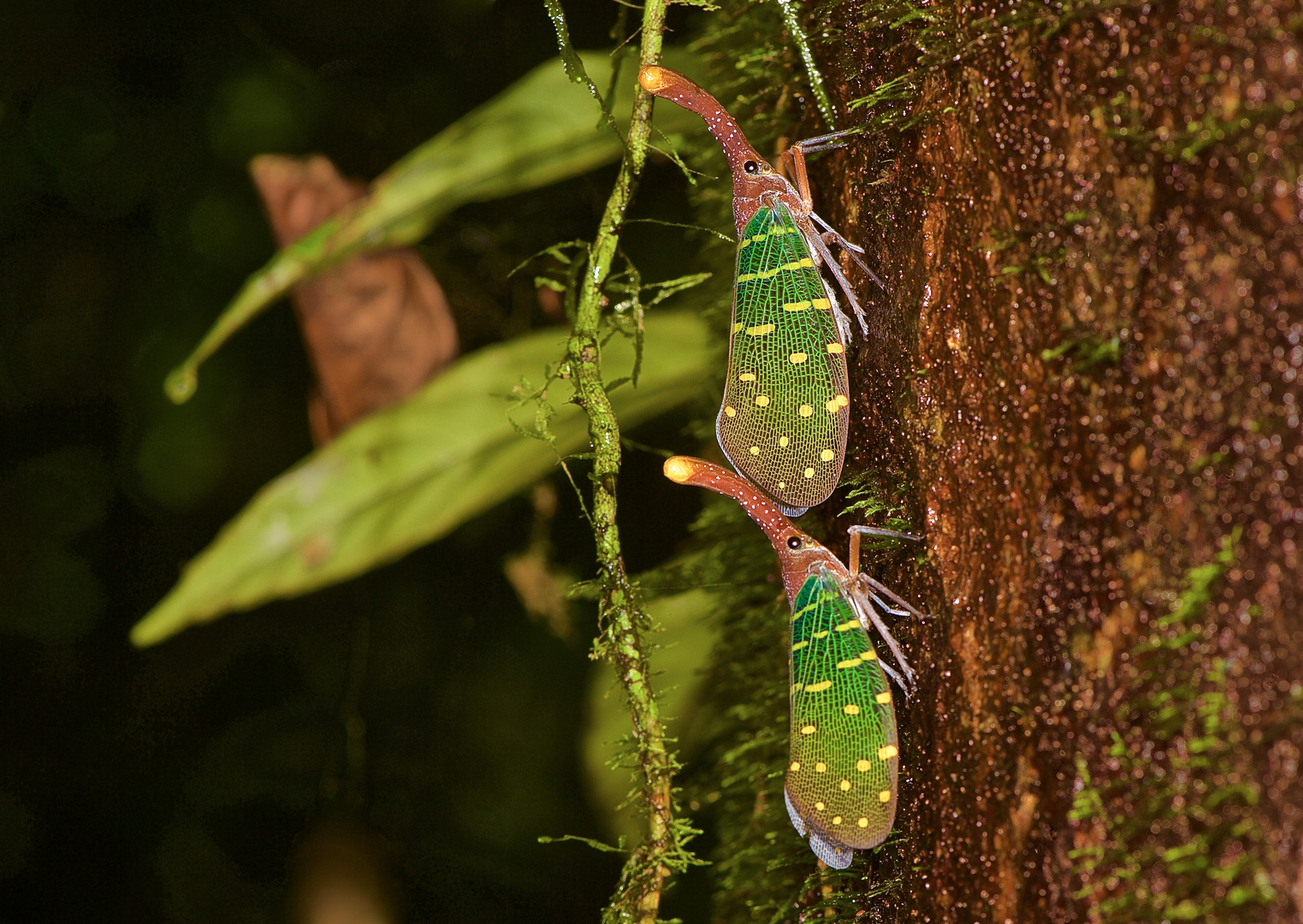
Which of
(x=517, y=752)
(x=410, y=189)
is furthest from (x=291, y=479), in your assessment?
(x=517, y=752)

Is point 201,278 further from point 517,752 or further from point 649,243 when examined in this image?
point 517,752

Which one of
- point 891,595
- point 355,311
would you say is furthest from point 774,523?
point 355,311

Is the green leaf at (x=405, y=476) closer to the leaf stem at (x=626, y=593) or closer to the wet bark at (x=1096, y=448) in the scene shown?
the leaf stem at (x=626, y=593)

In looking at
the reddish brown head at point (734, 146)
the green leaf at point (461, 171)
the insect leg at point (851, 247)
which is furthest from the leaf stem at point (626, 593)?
the green leaf at point (461, 171)

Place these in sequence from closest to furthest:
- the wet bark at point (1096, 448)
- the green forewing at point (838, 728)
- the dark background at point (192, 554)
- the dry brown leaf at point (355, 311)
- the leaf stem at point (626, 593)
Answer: the wet bark at point (1096, 448) < the green forewing at point (838, 728) < the leaf stem at point (626, 593) < the dry brown leaf at point (355, 311) < the dark background at point (192, 554)

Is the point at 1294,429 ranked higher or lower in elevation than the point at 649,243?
higher

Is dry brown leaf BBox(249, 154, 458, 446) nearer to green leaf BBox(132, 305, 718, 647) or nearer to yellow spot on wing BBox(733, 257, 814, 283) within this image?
green leaf BBox(132, 305, 718, 647)

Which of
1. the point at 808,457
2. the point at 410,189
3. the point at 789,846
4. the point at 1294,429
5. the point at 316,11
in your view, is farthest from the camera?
the point at 316,11
